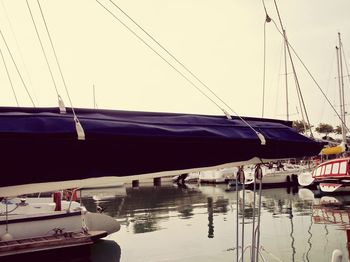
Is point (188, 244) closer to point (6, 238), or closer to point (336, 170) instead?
point (6, 238)

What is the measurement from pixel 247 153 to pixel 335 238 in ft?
45.1

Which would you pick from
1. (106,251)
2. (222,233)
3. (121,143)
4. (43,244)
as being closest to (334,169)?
(222,233)

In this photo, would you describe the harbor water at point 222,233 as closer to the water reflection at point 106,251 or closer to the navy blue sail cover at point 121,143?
the water reflection at point 106,251

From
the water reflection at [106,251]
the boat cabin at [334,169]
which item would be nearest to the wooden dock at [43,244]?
the water reflection at [106,251]

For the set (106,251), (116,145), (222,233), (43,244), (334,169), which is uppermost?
(116,145)

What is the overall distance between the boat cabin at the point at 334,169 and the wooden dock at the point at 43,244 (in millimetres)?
24800

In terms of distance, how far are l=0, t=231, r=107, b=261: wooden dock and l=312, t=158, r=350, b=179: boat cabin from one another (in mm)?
24800

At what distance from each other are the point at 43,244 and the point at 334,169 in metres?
28.2

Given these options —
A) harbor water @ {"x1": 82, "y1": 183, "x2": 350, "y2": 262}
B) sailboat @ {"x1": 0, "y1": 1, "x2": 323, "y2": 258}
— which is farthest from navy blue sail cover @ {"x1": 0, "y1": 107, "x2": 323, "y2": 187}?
harbor water @ {"x1": 82, "y1": 183, "x2": 350, "y2": 262}

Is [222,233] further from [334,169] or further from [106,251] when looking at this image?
[334,169]

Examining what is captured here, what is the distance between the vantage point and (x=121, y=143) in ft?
13.0

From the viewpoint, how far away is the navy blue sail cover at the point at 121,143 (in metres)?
3.54

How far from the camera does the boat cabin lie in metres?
32.8

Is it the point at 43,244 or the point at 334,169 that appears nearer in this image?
the point at 43,244
